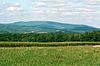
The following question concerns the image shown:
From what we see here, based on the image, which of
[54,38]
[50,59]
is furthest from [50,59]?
[54,38]

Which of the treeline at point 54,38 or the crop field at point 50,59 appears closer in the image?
the crop field at point 50,59

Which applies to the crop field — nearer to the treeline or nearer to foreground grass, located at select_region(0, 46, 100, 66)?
foreground grass, located at select_region(0, 46, 100, 66)

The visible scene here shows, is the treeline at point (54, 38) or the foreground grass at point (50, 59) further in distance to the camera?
the treeline at point (54, 38)

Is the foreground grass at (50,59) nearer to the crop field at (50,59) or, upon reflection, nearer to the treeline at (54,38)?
the crop field at (50,59)

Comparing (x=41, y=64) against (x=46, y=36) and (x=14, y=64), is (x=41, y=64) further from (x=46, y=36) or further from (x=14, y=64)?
(x=46, y=36)

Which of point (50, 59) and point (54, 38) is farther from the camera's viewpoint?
point (54, 38)

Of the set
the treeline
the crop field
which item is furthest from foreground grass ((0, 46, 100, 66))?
the treeline

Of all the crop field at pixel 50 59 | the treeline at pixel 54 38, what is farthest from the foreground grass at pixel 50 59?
the treeline at pixel 54 38

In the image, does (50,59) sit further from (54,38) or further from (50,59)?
(54,38)

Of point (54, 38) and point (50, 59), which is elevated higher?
point (50, 59)

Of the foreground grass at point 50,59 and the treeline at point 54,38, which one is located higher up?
the foreground grass at point 50,59

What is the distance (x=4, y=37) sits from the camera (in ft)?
388

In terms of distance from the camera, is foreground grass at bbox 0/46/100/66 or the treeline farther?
the treeline

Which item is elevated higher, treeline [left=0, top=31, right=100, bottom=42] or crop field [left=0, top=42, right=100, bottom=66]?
crop field [left=0, top=42, right=100, bottom=66]
